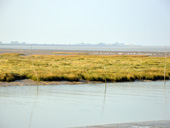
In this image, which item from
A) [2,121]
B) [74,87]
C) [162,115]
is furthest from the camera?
[74,87]

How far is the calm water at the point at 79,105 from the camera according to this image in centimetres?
1450

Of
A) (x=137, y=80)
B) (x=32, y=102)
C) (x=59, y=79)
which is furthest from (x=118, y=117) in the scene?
(x=137, y=80)

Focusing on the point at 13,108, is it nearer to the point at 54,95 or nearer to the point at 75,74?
the point at 54,95

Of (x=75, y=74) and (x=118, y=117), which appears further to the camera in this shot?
(x=75, y=74)

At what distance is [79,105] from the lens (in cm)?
1852

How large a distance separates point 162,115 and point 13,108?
769cm

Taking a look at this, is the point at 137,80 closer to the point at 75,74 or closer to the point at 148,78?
the point at 148,78

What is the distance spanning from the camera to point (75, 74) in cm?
3061

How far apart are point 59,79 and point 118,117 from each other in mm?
14338

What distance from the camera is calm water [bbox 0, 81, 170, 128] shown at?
14500 mm

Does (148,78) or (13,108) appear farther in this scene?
(148,78)

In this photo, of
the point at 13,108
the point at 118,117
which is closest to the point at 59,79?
the point at 13,108

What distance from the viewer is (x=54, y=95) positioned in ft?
73.2

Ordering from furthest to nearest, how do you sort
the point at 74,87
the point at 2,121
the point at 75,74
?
the point at 75,74 < the point at 74,87 < the point at 2,121
